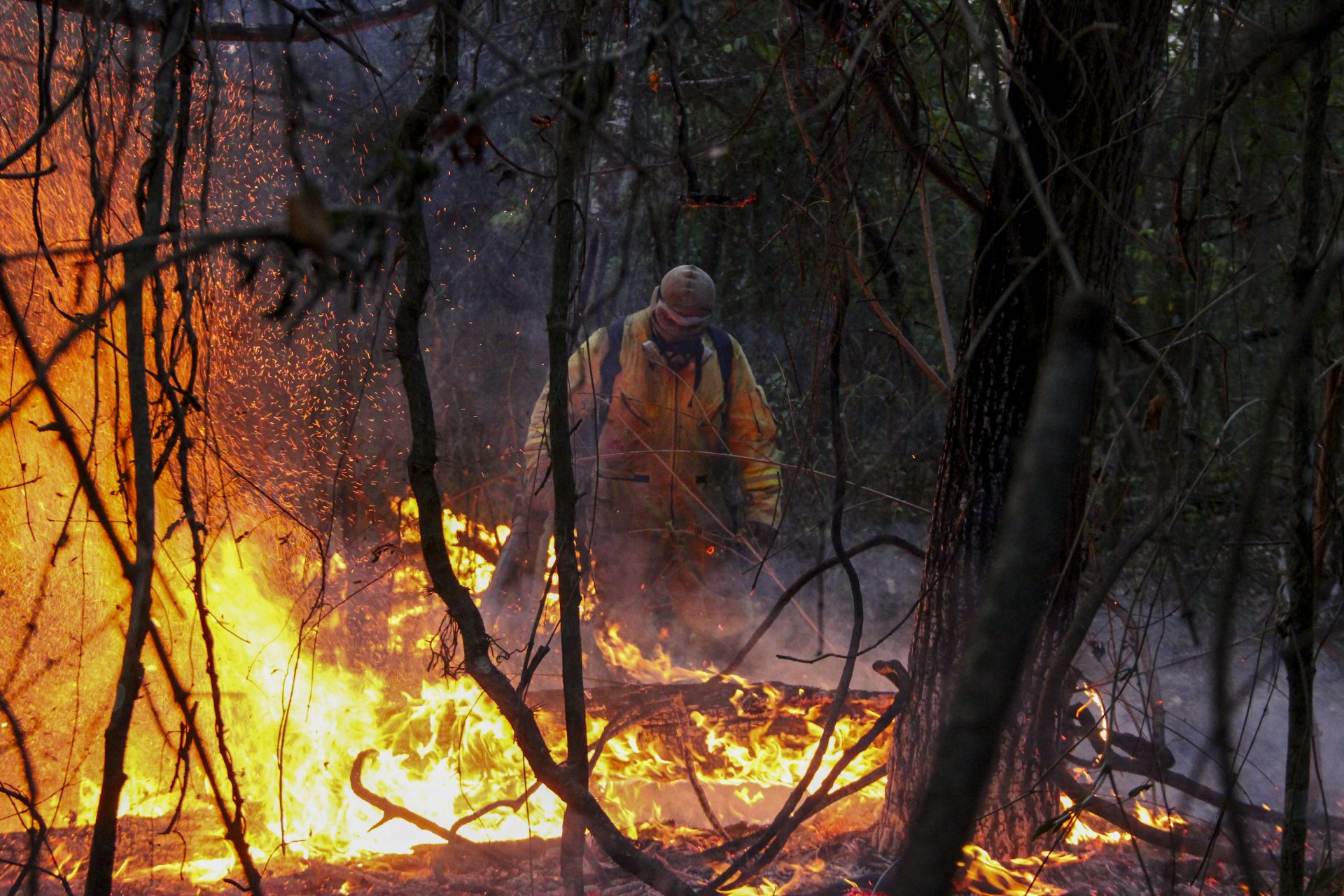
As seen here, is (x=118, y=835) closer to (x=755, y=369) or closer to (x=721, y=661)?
(x=721, y=661)

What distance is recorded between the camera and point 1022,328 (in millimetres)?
2533

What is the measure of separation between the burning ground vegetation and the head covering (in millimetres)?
1894

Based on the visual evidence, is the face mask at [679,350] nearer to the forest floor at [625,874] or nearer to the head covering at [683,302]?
the head covering at [683,302]

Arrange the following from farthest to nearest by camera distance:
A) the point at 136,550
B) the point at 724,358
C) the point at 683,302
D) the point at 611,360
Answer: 1. the point at 724,358
2. the point at 611,360
3. the point at 683,302
4. the point at 136,550

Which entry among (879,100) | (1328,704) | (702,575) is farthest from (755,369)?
(879,100)

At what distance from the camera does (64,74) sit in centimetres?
332

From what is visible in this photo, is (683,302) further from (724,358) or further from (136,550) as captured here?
(136,550)

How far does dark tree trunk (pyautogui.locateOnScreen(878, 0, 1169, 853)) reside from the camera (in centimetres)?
233

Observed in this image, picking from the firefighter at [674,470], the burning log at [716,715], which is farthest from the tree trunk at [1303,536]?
the firefighter at [674,470]

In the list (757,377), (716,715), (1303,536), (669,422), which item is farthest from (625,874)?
(757,377)

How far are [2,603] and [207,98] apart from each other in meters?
2.68

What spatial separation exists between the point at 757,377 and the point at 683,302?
234 cm

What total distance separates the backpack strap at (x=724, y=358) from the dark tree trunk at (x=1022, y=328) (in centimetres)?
246

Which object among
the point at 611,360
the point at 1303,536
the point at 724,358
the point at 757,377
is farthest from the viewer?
the point at 757,377
